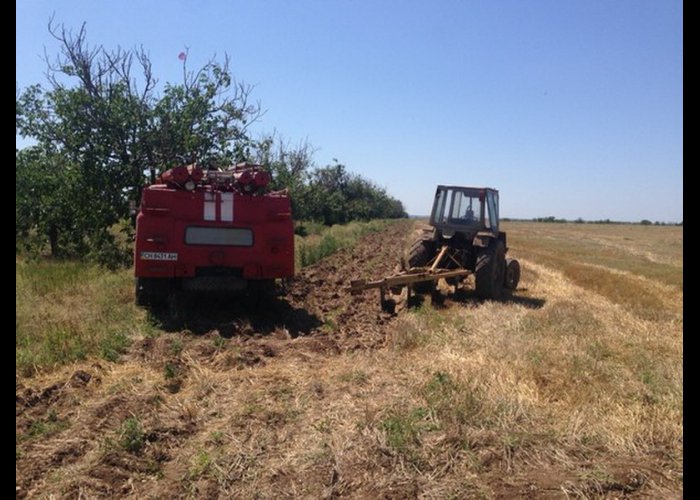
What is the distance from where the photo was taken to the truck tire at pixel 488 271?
10461 mm

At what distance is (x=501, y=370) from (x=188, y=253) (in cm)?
474

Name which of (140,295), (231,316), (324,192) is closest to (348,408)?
(231,316)

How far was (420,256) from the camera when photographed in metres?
11.2

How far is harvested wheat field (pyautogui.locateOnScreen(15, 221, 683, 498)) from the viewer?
138 inches

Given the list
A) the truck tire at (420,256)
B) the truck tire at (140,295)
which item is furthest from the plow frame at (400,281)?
the truck tire at (140,295)

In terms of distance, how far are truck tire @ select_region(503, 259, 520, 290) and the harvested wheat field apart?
3057 mm

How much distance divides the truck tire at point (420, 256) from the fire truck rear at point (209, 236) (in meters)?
3.17

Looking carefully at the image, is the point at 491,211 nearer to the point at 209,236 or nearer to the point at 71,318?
the point at 209,236

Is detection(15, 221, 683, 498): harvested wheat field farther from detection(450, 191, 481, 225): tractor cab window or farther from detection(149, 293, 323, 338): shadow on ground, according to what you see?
detection(450, 191, 481, 225): tractor cab window

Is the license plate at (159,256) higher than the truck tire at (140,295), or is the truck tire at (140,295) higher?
the license plate at (159,256)

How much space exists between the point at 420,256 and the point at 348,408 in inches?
268

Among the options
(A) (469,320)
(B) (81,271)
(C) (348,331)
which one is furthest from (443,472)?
(B) (81,271)

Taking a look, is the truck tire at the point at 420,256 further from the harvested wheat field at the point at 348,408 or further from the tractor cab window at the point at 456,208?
the harvested wheat field at the point at 348,408
